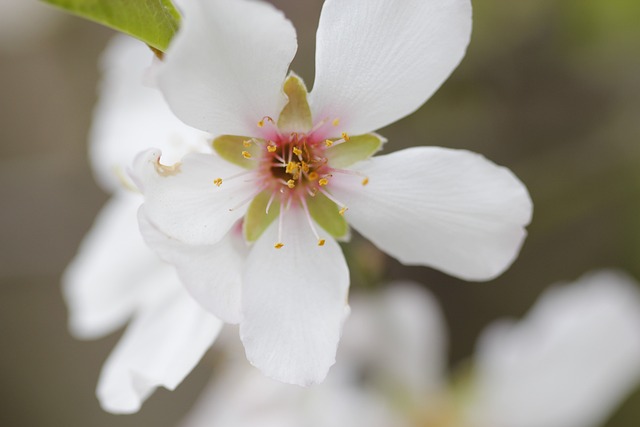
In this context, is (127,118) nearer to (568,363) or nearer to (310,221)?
(310,221)

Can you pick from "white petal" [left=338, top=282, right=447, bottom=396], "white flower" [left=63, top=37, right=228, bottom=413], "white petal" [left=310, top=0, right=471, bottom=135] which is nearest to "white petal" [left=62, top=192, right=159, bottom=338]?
"white flower" [left=63, top=37, right=228, bottom=413]

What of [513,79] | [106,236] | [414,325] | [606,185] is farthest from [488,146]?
[106,236]

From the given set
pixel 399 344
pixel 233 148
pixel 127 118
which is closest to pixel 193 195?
pixel 233 148

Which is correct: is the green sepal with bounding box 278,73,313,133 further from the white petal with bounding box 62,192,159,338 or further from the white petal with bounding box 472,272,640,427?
the white petal with bounding box 472,272,640,427

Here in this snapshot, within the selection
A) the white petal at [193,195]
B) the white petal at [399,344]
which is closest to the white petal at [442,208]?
the white petal at [193,195]

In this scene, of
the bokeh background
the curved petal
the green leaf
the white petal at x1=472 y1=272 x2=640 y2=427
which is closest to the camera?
the green leaf

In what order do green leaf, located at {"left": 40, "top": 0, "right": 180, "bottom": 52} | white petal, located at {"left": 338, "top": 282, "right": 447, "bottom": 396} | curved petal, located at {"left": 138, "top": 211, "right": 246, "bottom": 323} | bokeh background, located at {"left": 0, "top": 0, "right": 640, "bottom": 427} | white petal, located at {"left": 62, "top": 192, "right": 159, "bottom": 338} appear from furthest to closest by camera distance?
1. bokeh background, located at {"left": 0, "top": 0, "right": 640, "bottom": 427}
2. white petal, located at {"left": 338, "top": 282, "right": 447, "bottom": 396}
3. white petal, located at {"left": 62, "top": 192, "right": 159, "bottom": 338}
4. curved petal, located at {"left": 138, "top": 211, "right": 246, "bottom": 323}
5. green leaf, located at {"left": 40, "top": 0, "right": 180, "bottom": 52}

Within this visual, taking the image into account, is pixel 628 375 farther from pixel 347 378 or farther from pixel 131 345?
pixel 131 345
